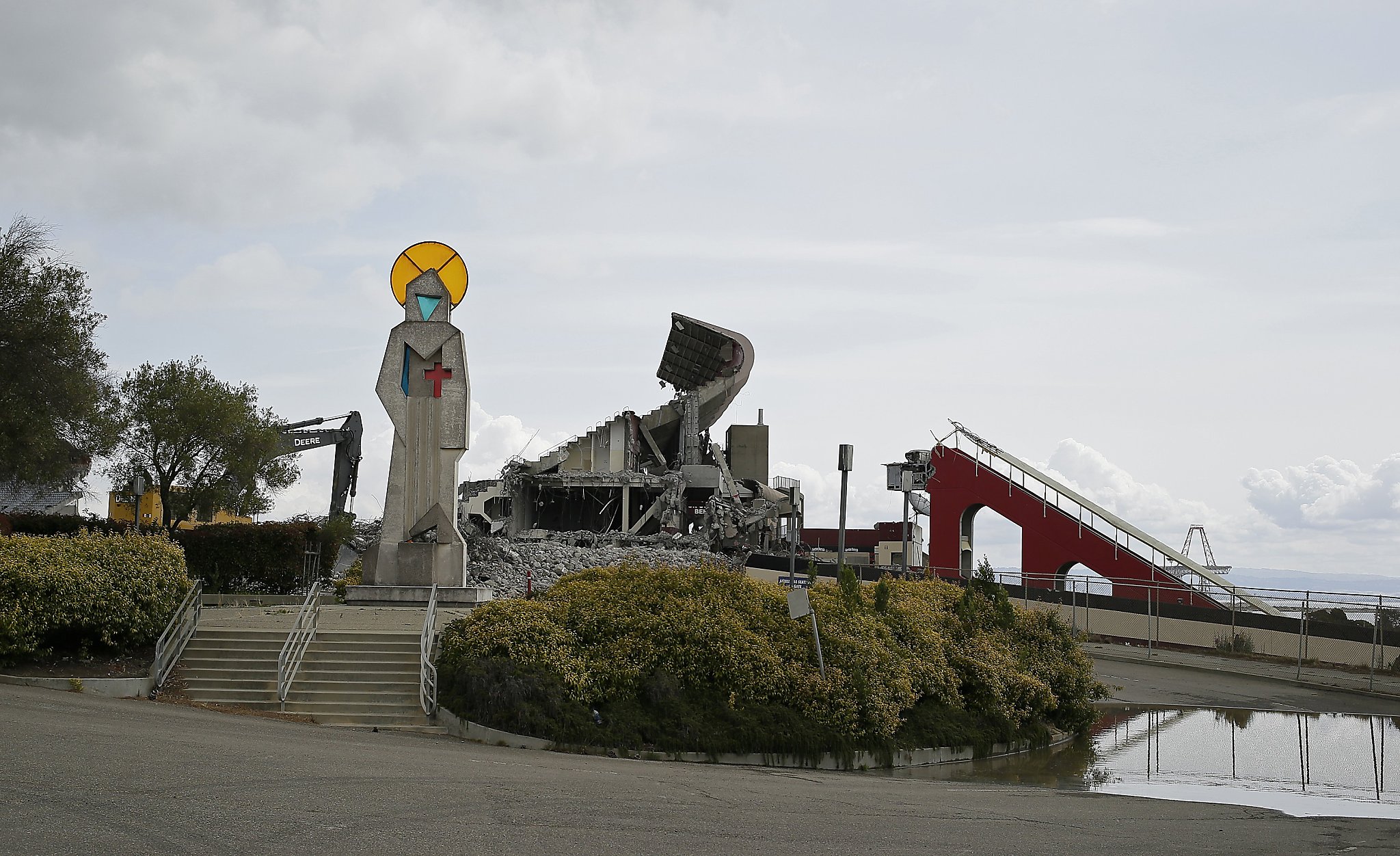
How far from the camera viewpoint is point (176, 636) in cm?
1841

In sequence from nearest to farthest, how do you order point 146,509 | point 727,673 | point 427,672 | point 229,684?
point 727,673
point 427,672
point 229,684
point 146,509

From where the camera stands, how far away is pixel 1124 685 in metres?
25.1

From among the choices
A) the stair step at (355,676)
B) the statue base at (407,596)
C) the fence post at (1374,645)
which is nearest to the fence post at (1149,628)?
the fence post at (1374,645)

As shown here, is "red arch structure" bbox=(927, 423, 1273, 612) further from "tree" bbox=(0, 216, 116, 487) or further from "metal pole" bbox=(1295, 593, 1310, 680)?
"tree" bbox=(0, 216, 116, 487)

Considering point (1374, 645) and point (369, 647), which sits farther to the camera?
point (1374, 645)

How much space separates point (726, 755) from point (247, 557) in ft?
68.1

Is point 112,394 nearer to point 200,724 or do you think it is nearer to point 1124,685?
point 200,724

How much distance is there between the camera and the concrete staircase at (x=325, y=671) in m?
16.8

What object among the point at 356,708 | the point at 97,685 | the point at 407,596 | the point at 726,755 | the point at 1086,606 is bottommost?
the point at 726,755

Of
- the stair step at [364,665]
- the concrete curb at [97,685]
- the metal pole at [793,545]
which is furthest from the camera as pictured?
the metal pole at [793,545]

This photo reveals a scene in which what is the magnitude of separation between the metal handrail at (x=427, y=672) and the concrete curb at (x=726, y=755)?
24 centimetres

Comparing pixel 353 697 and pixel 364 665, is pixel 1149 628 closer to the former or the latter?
pixel 364 665

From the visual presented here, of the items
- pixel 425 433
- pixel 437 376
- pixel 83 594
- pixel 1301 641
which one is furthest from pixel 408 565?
pixel 1301 641

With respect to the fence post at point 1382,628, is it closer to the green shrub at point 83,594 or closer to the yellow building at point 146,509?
the green shrub at point 83,594
